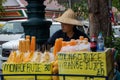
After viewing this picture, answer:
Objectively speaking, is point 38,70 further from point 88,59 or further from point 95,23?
point 95,23

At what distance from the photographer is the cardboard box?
356 cm

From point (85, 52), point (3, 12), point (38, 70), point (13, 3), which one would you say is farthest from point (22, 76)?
point (13, 3)

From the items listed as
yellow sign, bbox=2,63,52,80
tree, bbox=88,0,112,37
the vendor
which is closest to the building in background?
tree, bbox=88,0,112,37

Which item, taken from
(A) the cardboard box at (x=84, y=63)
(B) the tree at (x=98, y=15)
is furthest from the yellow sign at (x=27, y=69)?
(B) the tree at (x=98, y=15)

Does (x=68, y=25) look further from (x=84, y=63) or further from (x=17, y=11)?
(x=17, y=11)

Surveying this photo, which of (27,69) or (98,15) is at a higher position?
(98,15)

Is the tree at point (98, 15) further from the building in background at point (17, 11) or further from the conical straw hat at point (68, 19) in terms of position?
the building in background at point (17, 11)

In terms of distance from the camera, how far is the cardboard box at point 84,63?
11.7 feet

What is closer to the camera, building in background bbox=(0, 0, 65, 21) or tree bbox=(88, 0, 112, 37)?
tree bbox=(88, 0, 112, 37)

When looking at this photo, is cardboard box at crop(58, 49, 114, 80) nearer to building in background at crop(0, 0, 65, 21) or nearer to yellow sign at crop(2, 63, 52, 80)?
yellow sign at crop(2, 63, 52, 80)

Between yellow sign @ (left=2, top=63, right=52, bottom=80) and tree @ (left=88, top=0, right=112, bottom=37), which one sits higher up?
tree @ (left=88, top=0, right=112, bottom=37)

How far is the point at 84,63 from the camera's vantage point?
11.8 ft

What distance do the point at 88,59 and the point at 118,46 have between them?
13.7 ft

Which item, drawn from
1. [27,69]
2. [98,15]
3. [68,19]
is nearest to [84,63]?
[27,69]
